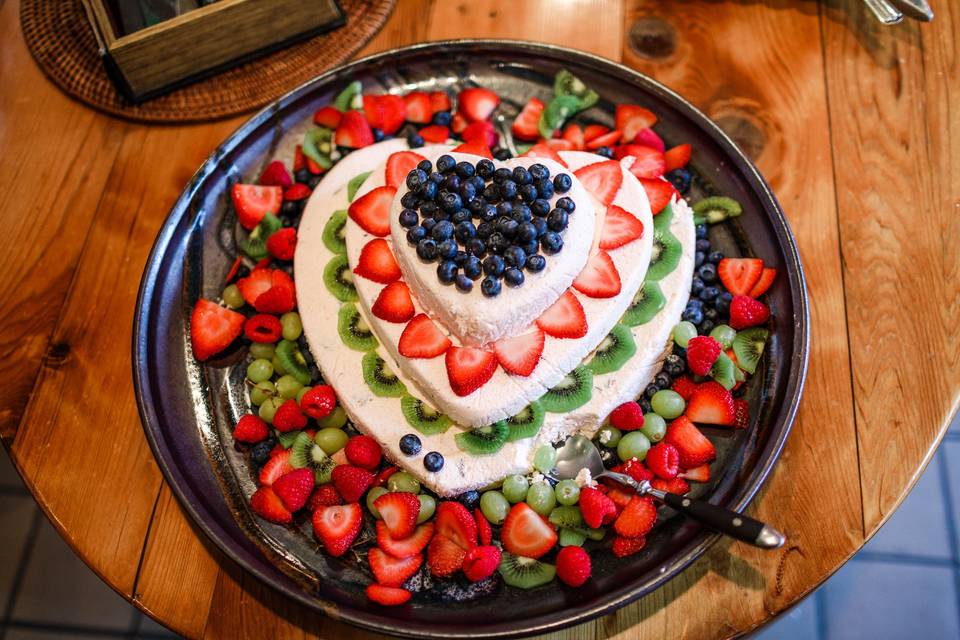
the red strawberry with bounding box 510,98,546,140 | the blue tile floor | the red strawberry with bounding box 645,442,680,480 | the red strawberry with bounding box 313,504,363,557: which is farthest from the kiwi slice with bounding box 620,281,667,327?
the blue tile floor

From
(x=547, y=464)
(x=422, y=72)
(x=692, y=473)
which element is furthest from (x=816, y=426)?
(x=422, y=72)

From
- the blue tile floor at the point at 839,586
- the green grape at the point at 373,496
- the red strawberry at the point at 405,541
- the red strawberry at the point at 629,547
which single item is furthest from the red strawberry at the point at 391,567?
the blue tile floor at the point at 839,586

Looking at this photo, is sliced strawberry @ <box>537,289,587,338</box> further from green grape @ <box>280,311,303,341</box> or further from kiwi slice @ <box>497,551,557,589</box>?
green grape @ <box>280,311,303,341</box>

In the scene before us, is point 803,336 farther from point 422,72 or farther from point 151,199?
point 151,199

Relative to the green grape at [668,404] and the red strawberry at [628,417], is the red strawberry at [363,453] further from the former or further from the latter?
the green grape at [668,404]

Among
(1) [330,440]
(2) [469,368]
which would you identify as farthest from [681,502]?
(1) [330,440]
